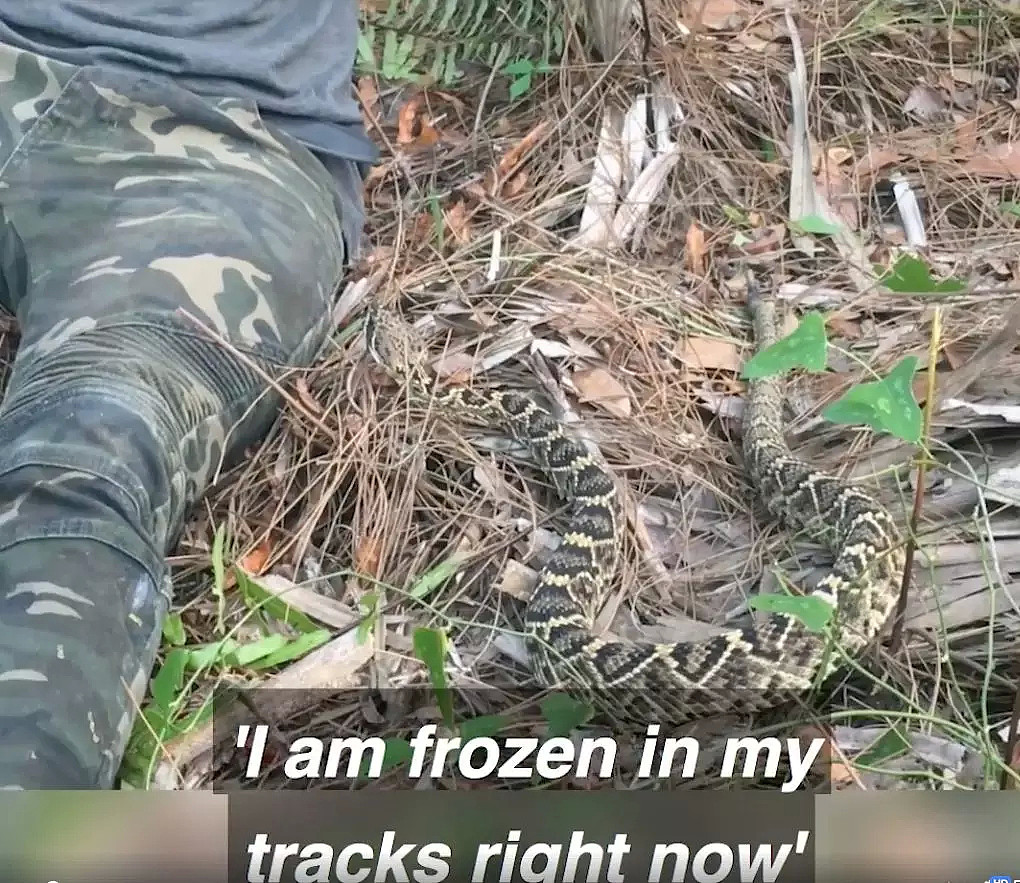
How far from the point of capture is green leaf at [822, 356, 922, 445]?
150cm

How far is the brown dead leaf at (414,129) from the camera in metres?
3.75

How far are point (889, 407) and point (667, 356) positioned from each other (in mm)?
1476

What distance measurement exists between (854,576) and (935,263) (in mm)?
1260

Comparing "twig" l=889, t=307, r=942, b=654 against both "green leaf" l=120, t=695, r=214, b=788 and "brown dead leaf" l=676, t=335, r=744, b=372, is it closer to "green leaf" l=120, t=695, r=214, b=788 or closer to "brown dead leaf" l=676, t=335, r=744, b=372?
"brown dead leaf" l=676, t=335, r=744, b=372

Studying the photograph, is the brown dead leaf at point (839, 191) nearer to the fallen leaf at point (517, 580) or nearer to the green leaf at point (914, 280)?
the fallen leaf at point (517, 580)

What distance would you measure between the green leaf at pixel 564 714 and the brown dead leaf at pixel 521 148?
76.8 inches

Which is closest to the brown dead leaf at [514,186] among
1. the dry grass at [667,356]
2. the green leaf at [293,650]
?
the dry grass at [667,356]

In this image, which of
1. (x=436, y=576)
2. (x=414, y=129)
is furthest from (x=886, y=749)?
(x=414, y=129)

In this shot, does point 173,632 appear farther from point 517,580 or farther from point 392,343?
point 392,343

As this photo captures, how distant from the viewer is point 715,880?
1585 mm

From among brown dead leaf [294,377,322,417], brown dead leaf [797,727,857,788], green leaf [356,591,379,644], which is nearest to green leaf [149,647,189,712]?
green leaf [356,591,379,644]

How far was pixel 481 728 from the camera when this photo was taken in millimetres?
2070

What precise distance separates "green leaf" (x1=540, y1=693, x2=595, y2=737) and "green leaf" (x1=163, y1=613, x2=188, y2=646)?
768mm

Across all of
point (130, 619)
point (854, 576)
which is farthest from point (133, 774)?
point (854, 576)
